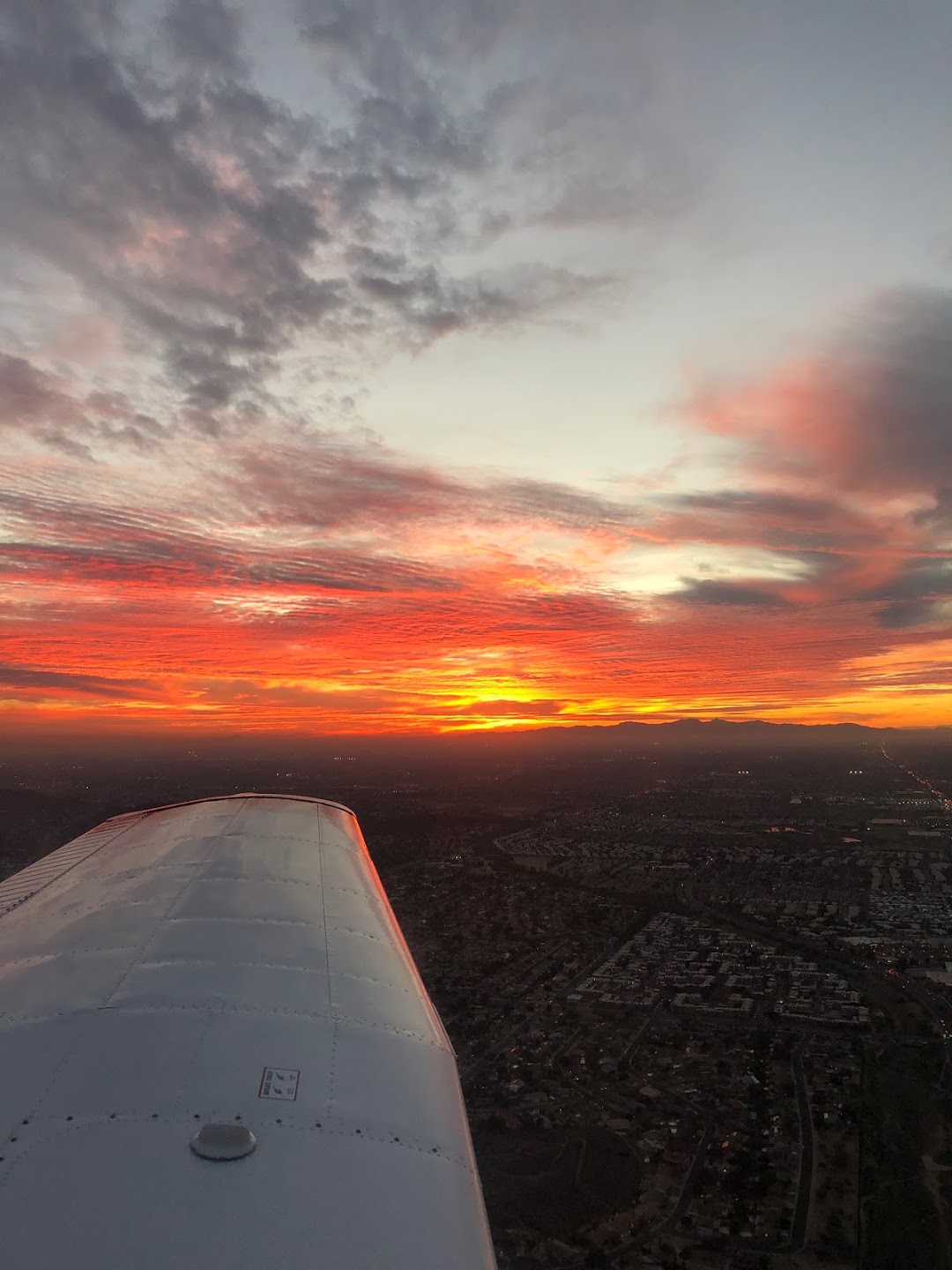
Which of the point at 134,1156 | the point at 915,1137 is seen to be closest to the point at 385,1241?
the point at 134,1156

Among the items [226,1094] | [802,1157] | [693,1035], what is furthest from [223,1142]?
[693,1035]

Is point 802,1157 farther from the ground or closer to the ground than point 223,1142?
A: closer to the ground

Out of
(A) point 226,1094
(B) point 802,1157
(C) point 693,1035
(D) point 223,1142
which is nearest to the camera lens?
(D) point 223,1142

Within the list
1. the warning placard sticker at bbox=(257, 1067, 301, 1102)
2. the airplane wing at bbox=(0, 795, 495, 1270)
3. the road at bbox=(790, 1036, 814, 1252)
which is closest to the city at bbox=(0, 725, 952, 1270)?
the road at bbox=(790, 1036, 814, 1252)

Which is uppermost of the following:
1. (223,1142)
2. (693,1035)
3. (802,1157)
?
(223,1142)

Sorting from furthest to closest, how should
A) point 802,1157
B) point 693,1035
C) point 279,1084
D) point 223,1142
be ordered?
1. point 693,1035
2. point 802,1157
3. point 279,1084
4. point 223,1142

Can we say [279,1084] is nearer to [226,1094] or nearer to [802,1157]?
[226,1094]

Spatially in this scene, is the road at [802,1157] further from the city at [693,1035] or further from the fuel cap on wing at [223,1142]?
the fuel cap on wing at [223,1142]
